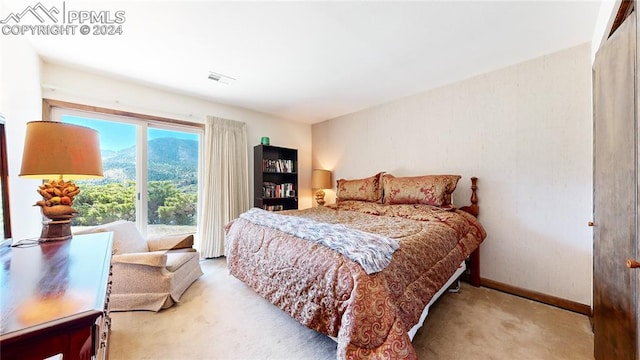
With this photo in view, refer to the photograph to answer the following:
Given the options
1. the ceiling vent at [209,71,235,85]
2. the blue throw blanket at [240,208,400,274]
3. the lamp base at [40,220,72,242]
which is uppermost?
the ceiling vent at [209,71,235,85]

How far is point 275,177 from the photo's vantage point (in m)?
4.21

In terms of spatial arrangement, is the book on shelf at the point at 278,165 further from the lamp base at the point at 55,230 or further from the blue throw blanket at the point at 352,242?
the lamp base at the point at 55,230

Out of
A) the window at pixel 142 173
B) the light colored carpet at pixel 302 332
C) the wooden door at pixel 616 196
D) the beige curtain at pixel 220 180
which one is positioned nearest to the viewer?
the wooden door at pixel 616 196

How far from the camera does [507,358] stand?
149 cm

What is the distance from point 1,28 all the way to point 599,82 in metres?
3.91

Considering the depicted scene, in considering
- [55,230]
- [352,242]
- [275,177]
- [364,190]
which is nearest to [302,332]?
[352,242]

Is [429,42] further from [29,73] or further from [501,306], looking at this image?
[29,73]

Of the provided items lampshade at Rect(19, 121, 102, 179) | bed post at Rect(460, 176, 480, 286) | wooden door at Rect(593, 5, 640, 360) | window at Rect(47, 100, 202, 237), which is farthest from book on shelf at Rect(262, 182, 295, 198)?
wooden door at Rect(593, 5, 640, 360)

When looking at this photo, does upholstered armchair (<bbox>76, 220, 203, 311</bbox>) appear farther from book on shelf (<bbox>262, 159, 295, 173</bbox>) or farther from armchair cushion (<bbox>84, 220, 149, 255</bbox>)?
book on shelf (<bbox>262, 159, 295, 173</bbox>)

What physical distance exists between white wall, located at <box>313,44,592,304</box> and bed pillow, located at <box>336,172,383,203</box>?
527mm

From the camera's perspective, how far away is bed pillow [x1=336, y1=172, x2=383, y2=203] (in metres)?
3.16

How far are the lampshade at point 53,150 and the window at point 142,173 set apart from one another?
1656mm

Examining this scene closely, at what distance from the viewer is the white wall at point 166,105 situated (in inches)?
95.0

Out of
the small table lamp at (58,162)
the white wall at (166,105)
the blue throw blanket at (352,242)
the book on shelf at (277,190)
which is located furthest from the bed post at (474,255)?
the small table lamp at (58,162)
